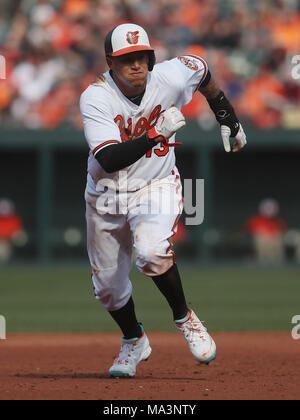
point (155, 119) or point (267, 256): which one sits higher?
point (155, 119)

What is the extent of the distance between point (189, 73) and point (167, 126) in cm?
73

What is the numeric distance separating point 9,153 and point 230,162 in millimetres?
4349

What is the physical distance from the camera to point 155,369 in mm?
5551

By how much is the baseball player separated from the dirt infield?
0.92 feet

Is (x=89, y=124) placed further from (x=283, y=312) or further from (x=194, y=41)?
(x=194, y=41)

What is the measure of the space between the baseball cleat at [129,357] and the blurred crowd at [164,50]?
9530 mm

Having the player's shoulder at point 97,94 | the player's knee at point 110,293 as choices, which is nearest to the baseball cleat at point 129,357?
the player's knee at point 110,293

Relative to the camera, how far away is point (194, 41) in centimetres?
1488

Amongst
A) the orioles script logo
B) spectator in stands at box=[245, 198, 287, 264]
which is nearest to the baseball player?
the orioles script logo

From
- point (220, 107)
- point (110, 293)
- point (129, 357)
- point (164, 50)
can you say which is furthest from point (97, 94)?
point (164, 50)

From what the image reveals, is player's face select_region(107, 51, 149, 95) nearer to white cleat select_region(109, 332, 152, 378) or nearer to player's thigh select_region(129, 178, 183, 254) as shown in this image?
Answer: player's thigh select_region(129, 178, 183, 254)

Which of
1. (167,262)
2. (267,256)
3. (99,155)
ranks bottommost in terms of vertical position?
(267,256)

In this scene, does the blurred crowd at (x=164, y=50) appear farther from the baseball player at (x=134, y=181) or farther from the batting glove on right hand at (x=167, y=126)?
the batting glove on right hand at (x=167, y=126)
